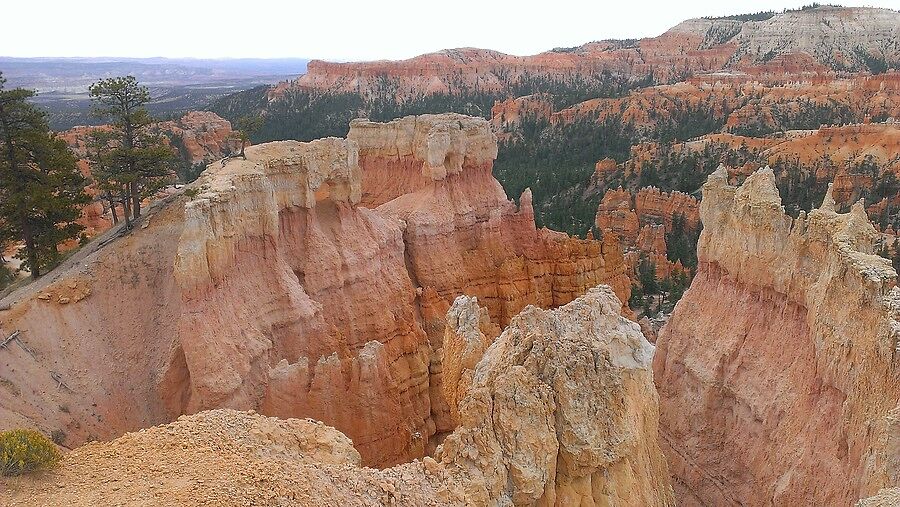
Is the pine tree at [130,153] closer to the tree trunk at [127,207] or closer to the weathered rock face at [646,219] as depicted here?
the tree trunk at [127,207]

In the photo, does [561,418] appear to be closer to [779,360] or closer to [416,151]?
[779,360]

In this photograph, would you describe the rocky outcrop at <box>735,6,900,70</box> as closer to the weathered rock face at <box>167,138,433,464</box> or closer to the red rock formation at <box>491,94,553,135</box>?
the red rock formation at <box>491,94,553,135</box>

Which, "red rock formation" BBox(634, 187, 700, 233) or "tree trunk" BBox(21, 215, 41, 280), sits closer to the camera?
"tree trunk" BBox(21, 215, 41, 280)

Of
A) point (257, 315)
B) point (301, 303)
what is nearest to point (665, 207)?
point (301, 303)

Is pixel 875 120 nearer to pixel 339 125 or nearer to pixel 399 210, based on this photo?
pixel 339 125

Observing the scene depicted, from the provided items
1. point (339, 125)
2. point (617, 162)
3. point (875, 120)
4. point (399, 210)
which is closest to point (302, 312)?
point (399, 210)

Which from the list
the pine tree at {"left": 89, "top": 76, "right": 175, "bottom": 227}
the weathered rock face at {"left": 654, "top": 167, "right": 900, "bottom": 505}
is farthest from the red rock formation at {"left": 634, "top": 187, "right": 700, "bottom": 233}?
the pine tree at {"left": 89, "top": 76, "right": 175, "bottom": 227}
